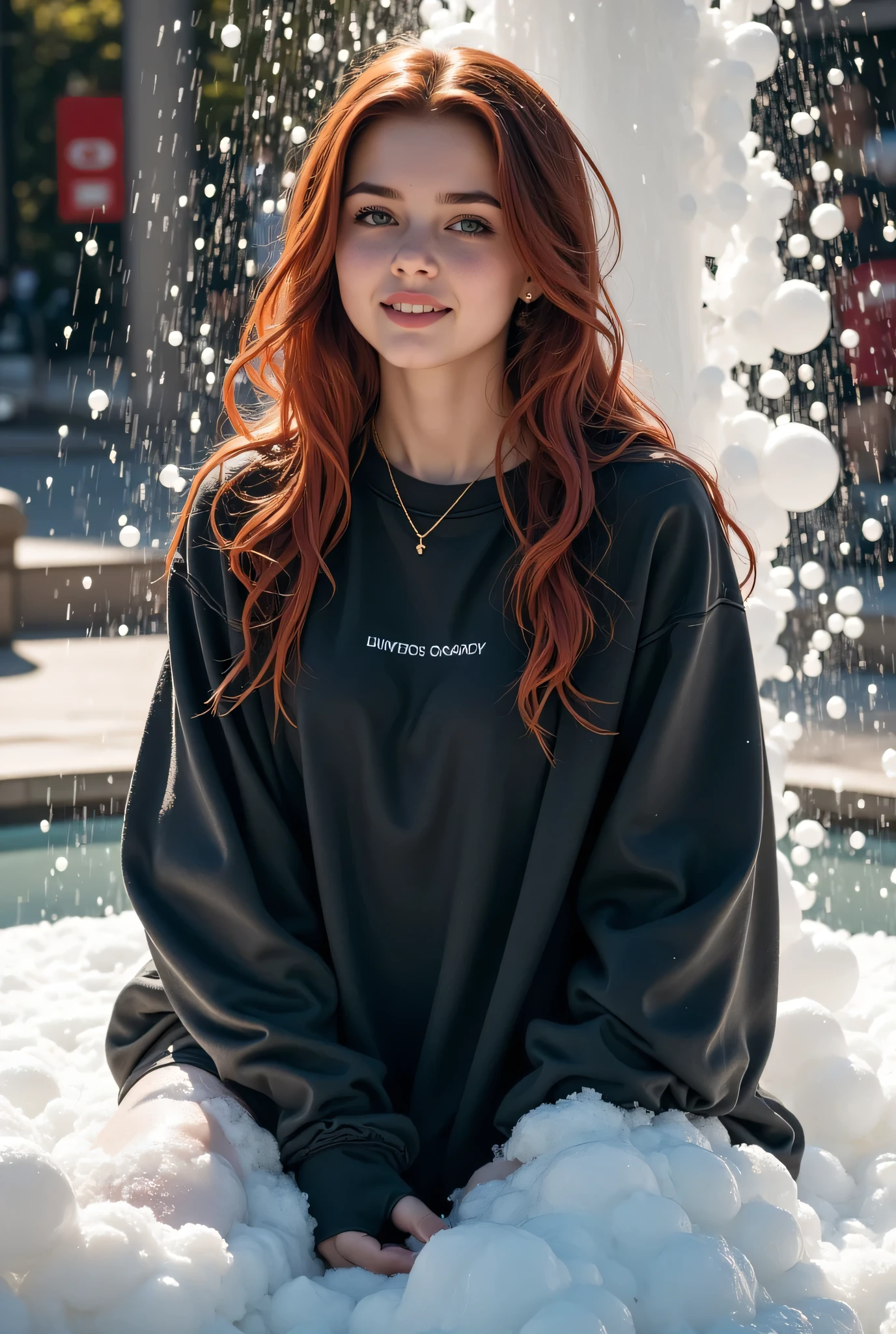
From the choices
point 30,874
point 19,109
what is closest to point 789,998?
point 30,874

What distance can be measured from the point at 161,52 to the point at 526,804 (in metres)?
10.3

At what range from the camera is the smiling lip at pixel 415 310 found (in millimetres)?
2125

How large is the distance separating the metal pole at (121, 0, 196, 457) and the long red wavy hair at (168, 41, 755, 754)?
8988 millimetres

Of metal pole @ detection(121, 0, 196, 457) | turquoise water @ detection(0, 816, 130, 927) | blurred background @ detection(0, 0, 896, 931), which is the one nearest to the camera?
turquoise water @ detection(0, 816, 130, 927)

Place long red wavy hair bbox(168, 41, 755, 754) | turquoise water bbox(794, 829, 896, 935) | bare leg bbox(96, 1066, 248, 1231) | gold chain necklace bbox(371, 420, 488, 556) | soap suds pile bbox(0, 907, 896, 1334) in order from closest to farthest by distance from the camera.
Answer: soap suds pile bbox(0, 907, 896, 1334) < bare leg bbox(96, 1066, 248, 1231) < long red wavy hair bbox(168, 41, 755, 754) < gold chain necklace bbox(371, 420, 488, 556) < turquoise water bbox(794, 829, 896, 935)

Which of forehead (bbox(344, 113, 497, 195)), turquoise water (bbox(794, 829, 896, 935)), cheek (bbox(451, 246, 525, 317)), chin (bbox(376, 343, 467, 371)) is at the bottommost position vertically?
turquoise water (bbox(794, 829, 896, 935))

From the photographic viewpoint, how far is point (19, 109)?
1848 centimetres

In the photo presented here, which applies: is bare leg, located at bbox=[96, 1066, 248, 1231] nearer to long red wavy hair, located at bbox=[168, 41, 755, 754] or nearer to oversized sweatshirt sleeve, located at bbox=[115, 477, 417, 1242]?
oversized sweatshirt sleeve, located at bbox=[115, 477, 417, 1242]

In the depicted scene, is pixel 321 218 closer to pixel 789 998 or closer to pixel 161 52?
pixel 789 998

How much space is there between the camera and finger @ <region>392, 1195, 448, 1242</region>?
6.45 ft

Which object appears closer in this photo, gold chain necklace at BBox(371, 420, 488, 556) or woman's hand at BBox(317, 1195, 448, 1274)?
woman's hand at BBox(317, 1195, 448, 1274)

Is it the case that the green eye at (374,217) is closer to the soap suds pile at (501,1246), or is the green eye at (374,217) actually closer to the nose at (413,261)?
the nose at (413,261)

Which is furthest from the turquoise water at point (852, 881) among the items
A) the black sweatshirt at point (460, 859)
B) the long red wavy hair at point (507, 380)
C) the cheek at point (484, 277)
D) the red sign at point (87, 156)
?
the red sign at point (87, 156)

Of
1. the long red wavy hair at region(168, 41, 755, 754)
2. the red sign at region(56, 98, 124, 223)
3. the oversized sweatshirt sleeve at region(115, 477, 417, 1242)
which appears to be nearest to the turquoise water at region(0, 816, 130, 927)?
the oversized sweatshirt sleeve at region(115, 477, 417, 1242)
